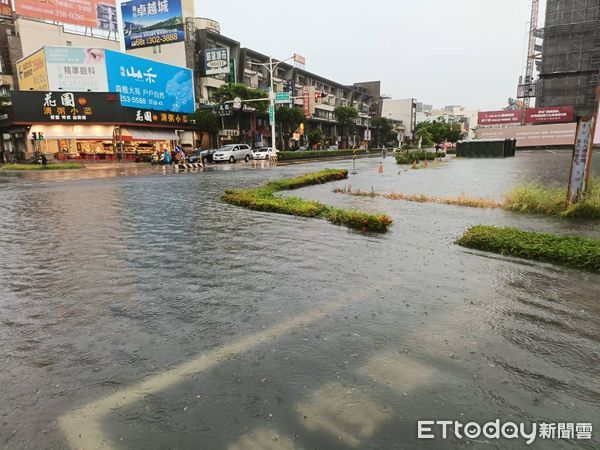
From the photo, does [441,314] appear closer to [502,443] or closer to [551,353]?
[551,353]

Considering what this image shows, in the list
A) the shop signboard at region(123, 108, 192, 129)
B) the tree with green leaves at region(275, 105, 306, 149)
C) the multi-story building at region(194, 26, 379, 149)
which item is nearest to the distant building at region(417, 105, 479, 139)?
the multi-story building at region(194, 26, 379, 149)

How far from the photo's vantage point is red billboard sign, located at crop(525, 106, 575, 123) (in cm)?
5966

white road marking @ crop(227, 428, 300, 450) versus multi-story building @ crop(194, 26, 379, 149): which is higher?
multi-story building @ crop(194, 26, 379, 149)

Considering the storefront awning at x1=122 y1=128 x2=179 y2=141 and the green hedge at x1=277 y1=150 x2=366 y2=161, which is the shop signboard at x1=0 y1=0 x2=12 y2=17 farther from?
the green hedge at x1=277 y1=150 x2=366 y2=161

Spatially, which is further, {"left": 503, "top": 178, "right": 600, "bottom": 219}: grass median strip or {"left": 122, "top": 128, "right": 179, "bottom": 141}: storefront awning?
{"left": 122, "top": 128, "right": 179, "bottom": 141}: storefront awning

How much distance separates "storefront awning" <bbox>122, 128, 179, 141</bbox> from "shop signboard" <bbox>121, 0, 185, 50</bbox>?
11.1 meters

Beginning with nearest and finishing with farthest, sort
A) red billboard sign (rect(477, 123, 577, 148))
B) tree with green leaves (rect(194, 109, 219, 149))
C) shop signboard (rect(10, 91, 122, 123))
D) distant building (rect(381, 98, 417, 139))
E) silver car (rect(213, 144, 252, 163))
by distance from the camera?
shop signboard (rect(10, 91, 122, 123)) < silver car (rect(213, 144, 252, 163)) < tree with green leaves (rect(194, 109, 219, 149)) < red billboard sign (rect(477, 123, 577, 148)) < distant building (rect(381, 98, 417, 139))

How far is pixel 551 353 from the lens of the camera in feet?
11.7

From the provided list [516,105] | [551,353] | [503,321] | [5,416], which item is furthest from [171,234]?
[516,105]

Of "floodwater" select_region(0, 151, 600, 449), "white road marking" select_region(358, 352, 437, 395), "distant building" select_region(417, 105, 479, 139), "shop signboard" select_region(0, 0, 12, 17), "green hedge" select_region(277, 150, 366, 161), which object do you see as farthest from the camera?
"distant building" select_region(417, 105, 479, 139)

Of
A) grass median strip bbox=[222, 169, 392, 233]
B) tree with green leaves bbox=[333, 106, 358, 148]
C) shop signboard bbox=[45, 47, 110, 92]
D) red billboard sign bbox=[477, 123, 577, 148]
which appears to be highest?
shop signboard bbox=[45, 47, 110, 92]

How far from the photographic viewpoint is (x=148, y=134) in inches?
1786

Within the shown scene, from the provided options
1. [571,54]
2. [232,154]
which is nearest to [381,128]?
[571,54]

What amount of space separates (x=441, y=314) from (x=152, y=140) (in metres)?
47.0
